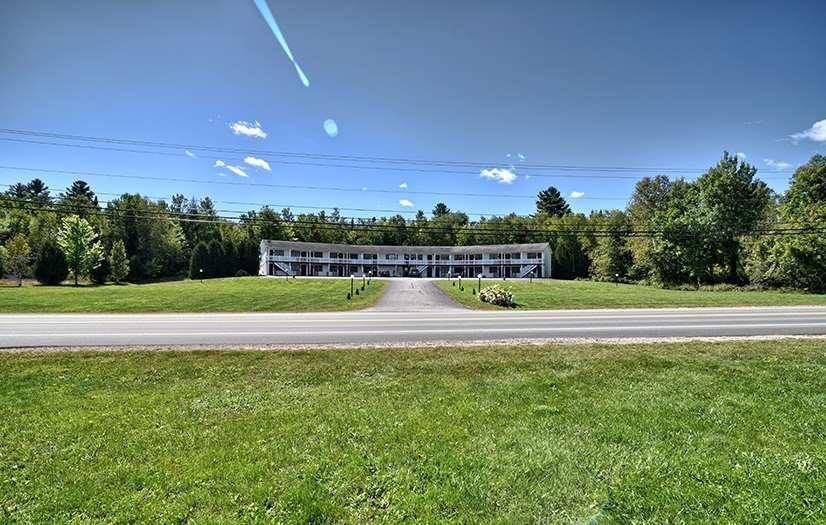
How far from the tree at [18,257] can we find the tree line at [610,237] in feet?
0.52

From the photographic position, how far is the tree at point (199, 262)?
63625 millimetres

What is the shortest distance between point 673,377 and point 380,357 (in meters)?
6.13

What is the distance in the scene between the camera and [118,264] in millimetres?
57188

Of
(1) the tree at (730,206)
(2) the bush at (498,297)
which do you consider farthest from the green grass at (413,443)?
(1) the tree at (730,206)

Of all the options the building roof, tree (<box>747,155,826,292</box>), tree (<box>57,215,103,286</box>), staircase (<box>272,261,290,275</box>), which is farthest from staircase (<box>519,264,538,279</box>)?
tree (<box>57,215,103,286</box>)

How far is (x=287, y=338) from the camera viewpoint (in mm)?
12867

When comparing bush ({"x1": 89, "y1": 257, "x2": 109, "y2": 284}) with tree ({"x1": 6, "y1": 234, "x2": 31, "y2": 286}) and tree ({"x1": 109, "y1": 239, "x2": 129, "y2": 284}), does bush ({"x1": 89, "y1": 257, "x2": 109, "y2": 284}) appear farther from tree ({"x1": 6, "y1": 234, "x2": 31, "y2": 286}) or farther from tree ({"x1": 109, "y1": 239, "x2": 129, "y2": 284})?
tree ({"x1": 6, "y1": 234, "x2": 31, "y2": 286})

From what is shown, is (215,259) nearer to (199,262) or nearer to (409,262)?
(199,262)

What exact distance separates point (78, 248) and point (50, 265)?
4.53m

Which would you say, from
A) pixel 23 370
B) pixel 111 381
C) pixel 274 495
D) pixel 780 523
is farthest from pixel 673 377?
pixel 23 370

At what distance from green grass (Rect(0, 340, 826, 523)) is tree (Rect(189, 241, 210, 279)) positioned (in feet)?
198

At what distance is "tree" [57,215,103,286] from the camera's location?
52719 millimetres

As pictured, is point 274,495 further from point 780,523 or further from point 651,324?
point 651,324

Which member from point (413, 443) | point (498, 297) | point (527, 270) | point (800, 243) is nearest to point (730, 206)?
Answer: point (800, 243)
